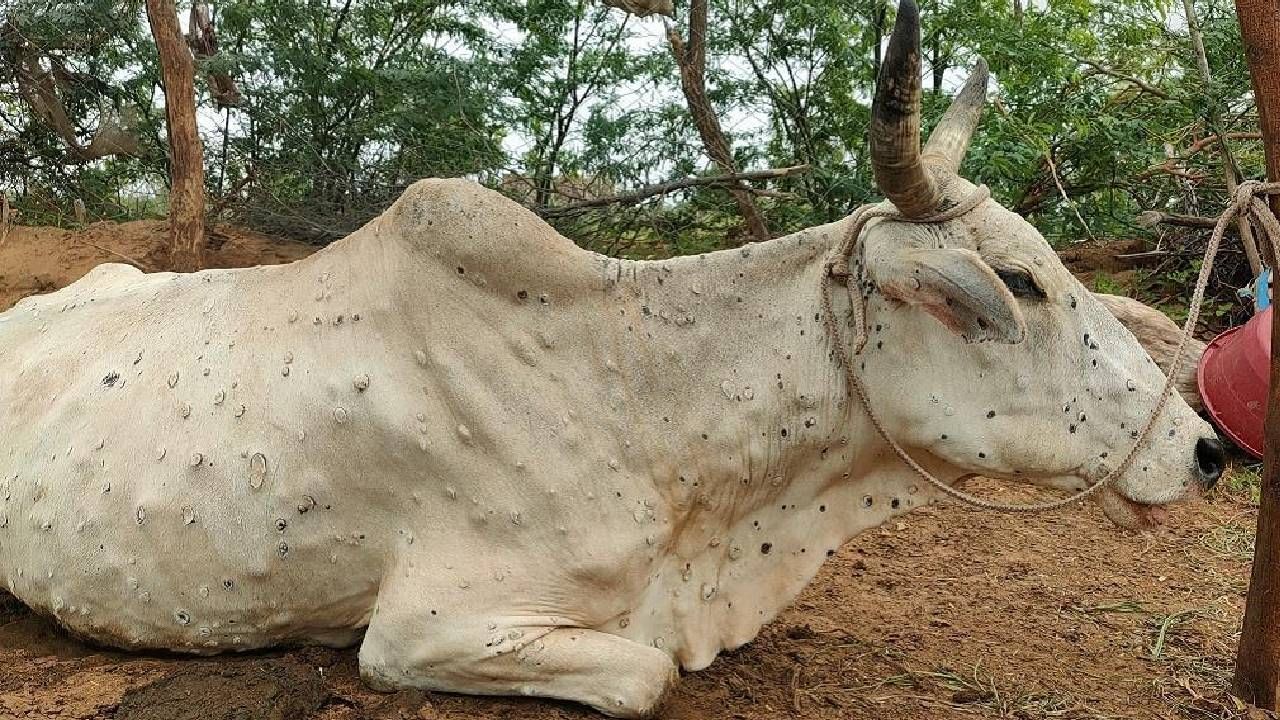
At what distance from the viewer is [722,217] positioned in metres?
8.12

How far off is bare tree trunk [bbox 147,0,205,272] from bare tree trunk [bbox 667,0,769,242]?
2.89 meters

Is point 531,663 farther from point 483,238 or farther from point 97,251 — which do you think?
point 97,251

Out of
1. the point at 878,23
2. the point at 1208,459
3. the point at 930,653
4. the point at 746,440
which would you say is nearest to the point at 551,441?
the point at 746,440

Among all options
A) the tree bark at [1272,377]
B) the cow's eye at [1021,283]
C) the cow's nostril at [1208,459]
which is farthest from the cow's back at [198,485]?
the tree bark at [1272,377]

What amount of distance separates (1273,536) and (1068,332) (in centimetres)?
70

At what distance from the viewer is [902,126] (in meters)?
2.69

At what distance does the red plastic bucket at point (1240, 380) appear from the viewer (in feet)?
17.7

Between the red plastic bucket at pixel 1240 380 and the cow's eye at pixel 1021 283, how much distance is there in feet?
9.33

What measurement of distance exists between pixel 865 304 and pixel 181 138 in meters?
5.09

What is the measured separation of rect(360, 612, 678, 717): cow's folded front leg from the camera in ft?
9.59

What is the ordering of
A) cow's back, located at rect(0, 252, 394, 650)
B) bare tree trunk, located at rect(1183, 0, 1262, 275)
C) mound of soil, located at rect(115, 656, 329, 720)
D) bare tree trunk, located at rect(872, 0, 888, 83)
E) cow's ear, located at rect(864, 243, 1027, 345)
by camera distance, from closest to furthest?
cow's ear, located at rect(864, 243, 1027, 345), mound of soil, located at rect(115, 656, 329, 720), cow's back, located at rect(0, 252, 394, 650), bare tree trunk, located at rect(1183, 0, 1262, 275), bare tree trunk, located at rect(872, 0, 888, 83)

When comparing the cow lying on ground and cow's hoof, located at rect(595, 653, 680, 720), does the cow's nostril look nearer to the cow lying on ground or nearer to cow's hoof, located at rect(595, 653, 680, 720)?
the cow lying on ground

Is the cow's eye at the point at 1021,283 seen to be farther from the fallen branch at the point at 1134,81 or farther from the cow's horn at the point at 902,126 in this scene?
the fallen branch at the point at 1134,81

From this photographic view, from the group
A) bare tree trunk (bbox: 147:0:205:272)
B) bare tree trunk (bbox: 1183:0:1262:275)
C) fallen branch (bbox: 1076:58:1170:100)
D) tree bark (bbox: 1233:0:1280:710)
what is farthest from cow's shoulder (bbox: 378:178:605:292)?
fallen branch (bbox: 1076:58:1170:100)
